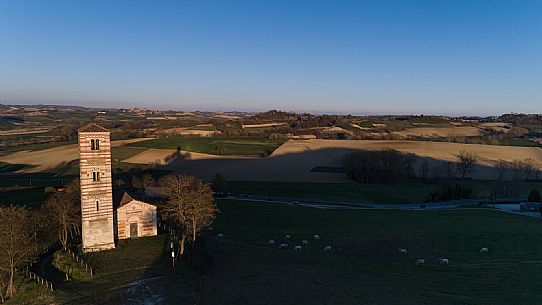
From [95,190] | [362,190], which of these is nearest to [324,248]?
[95,190]

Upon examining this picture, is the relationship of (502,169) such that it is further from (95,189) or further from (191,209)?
(95,189)

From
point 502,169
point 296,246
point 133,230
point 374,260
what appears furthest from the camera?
point 502,169

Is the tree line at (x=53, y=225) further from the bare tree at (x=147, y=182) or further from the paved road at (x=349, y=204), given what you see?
the bare tree at (x=147, y=182)

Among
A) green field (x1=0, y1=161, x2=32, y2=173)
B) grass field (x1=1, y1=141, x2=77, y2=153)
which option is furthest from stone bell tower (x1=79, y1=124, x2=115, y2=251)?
grass field (x1=1, y1=141, x2=77, y2=153)

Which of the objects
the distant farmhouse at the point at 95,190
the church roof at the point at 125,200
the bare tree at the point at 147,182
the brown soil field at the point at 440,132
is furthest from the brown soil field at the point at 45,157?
the brown soil field at the point at 440,132

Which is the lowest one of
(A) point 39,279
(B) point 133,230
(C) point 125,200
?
(A) point 39,279

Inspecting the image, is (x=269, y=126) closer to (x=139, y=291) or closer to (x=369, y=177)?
(x=369, y=177)
